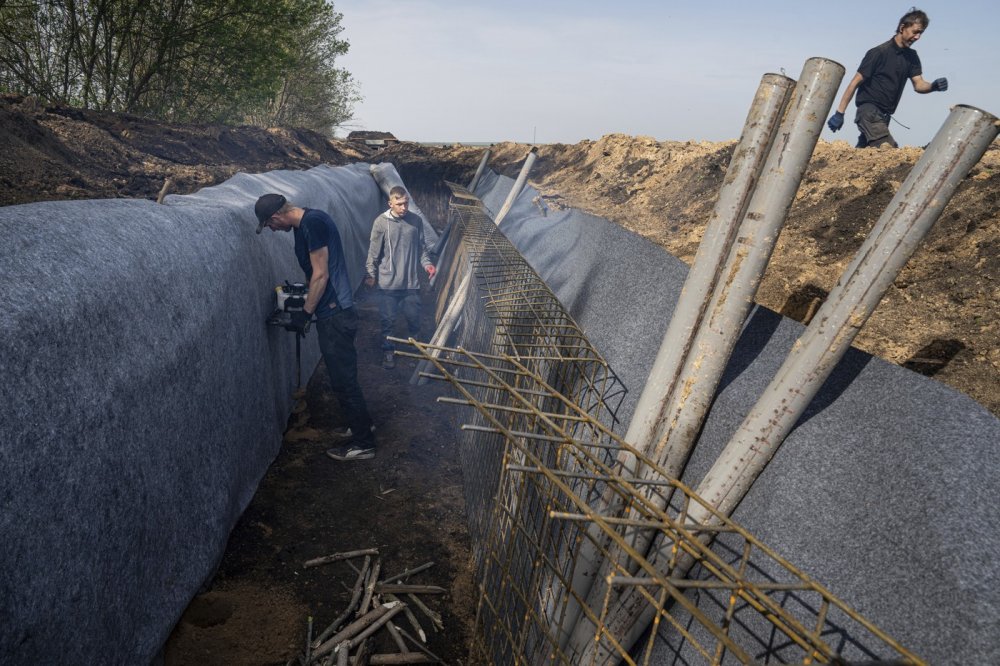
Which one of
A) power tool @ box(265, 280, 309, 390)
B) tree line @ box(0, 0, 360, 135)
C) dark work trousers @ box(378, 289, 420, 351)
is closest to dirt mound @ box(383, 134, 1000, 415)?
dark work trousers @ box(378, 289, 420, 351)

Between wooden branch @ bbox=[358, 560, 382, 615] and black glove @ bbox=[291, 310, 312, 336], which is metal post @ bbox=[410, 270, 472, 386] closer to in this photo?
black glove @ bbox=[291, 310, 312, 336]

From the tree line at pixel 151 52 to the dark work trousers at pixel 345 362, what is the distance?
11.4 metres

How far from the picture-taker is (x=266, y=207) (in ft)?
16.3

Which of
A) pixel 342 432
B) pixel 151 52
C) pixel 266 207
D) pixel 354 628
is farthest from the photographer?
pixel 151 52

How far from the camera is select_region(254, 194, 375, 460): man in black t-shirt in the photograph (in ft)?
17.0

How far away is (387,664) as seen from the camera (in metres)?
3.50

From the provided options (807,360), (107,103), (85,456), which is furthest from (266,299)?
(107,103)

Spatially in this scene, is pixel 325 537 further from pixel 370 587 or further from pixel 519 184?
pixel 519 184

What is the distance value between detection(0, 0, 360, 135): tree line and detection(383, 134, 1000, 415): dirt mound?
42.6 feet

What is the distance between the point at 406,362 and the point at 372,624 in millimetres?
5118

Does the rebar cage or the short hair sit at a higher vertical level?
the short hair

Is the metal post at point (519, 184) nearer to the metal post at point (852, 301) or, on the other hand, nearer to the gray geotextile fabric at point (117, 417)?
the gray geotextile fabric at point (117, 417)

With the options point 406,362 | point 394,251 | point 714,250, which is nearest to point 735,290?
point 714,250

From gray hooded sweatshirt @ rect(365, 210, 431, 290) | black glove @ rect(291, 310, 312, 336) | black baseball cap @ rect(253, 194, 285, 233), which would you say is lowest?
black glove @ rect(291, 310, 312, 336)
